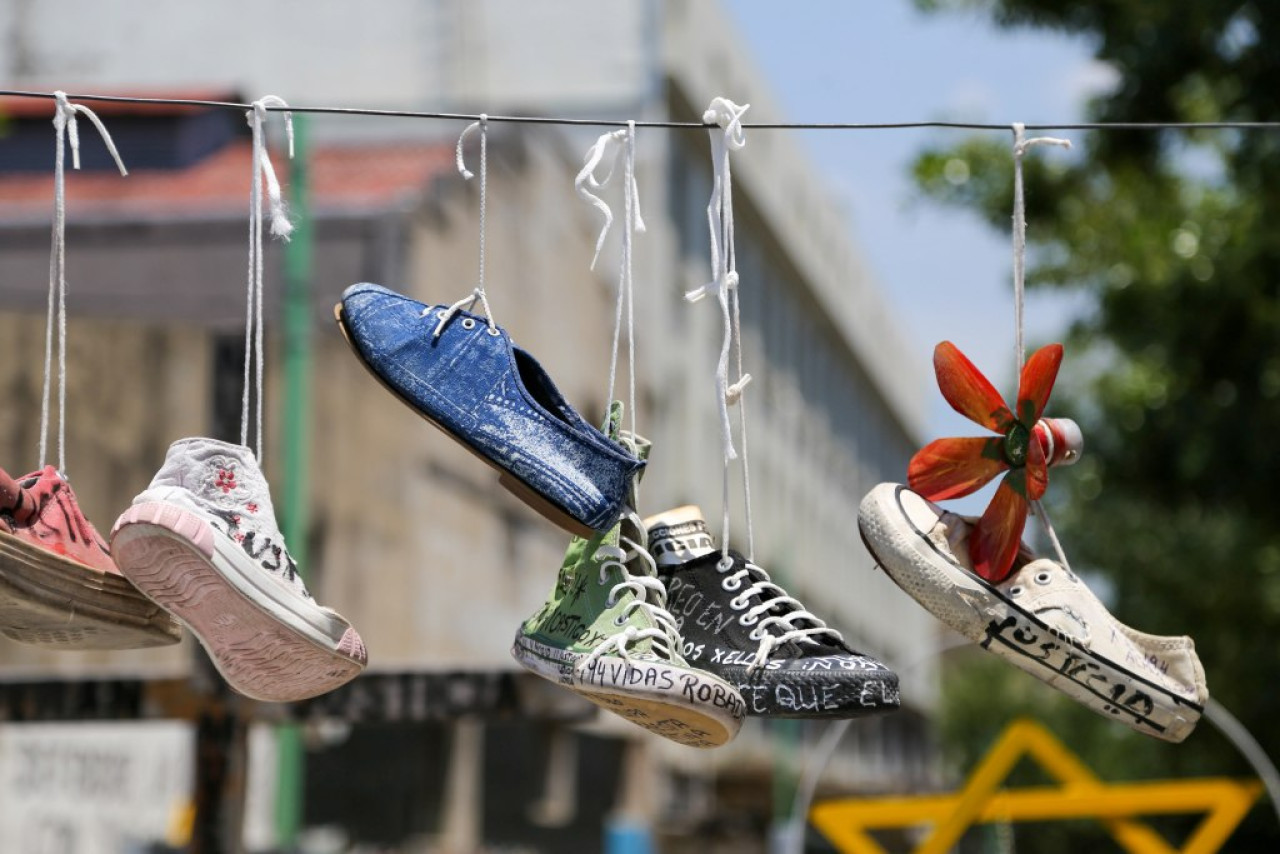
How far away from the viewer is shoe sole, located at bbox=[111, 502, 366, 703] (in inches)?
131

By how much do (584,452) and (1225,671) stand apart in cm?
1191

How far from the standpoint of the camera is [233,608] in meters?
3.41

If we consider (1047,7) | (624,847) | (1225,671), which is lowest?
(624,847)

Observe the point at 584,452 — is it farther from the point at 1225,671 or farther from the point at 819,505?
the point at 819,505

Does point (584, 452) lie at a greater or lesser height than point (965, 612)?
greater

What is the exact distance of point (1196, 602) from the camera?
15.8 meters

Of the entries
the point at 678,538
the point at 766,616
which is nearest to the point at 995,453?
the point at 766,616

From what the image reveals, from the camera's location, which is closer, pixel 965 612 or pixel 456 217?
pixel 965 612

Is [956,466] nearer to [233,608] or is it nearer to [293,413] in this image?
[233,608]

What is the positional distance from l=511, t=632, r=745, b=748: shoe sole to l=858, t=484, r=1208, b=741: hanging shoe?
436 millimetres

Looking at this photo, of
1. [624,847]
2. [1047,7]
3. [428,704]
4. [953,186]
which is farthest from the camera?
[624,847]

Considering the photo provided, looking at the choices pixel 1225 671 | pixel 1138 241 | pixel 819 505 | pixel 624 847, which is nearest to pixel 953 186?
pixel 1138 241

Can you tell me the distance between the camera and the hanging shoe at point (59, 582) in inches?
133

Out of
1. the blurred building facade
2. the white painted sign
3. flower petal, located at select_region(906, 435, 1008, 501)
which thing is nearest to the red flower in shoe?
flower petal, located at select_region(906, 435, 1008, 501)
